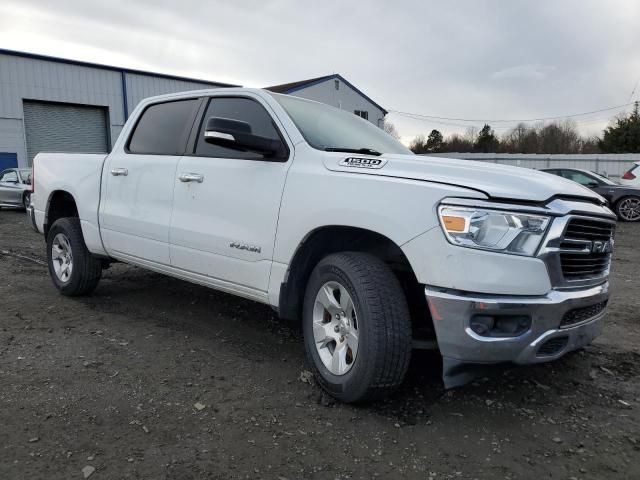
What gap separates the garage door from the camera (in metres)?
24.5

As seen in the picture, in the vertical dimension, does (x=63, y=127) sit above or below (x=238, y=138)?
below

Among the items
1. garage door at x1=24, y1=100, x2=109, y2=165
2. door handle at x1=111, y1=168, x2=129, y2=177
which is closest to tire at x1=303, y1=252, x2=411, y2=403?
door handle at x1=111, y1=168, x2=129, y2=177

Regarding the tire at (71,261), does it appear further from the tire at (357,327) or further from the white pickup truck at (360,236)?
the tire at (357,327)

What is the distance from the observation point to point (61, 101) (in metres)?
25.0

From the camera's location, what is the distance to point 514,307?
8.71 ft

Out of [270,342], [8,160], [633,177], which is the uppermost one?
[633,177]

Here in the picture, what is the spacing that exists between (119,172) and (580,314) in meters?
3.89

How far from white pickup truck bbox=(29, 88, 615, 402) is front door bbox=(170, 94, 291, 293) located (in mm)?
12

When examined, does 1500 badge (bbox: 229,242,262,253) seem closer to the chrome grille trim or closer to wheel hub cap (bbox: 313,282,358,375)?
wheel hub cap (bbox: 313,282,358,375)

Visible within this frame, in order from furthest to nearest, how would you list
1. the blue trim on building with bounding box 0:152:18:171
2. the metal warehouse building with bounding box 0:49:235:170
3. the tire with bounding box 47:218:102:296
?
the metal warehouse building with bounding box 0:49:235:170
the blue trim on building with bounding box 0:152:18:171
the tire with bounding box 47:218:102:296

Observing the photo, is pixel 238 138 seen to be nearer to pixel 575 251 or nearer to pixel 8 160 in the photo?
pixel 575 251

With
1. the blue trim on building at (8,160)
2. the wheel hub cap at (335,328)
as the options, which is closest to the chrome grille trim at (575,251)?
the wheel hub cap at (335,328)

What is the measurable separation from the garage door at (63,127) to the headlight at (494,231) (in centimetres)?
2429

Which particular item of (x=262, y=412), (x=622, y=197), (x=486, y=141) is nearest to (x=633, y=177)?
(x=622, y=197)
